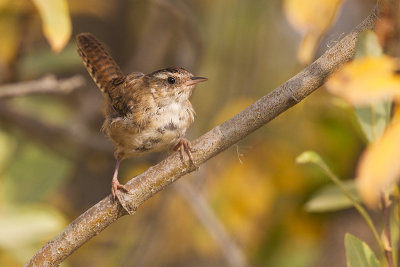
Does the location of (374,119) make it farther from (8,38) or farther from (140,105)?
(8,38)

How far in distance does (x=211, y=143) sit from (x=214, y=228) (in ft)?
5.00

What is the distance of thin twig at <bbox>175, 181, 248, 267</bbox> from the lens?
9.55 feet

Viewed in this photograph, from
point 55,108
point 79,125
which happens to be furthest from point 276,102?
point 55,108

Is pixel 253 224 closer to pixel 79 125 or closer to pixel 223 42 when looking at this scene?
pixel 79 125

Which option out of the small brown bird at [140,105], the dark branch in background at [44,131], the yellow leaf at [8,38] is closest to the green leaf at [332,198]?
the small brown bird at [140,105]

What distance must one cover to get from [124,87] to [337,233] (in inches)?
63.0

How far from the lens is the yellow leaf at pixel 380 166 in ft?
3.02

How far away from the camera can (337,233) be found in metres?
3.41

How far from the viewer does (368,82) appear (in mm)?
968

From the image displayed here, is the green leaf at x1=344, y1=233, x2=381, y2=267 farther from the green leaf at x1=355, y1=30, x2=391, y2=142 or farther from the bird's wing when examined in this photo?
the bird's wing

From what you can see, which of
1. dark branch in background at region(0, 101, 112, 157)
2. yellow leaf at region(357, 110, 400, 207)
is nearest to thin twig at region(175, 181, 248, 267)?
dark branch in background at region(0, 101, 112, 157)

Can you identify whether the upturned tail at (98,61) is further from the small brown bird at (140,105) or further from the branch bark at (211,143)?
the branch bark at (211,143)

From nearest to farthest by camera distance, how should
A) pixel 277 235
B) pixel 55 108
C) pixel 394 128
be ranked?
pixel 394 128 < pixel 277 235 < pixel 55 108

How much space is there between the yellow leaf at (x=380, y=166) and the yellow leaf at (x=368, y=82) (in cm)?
7
